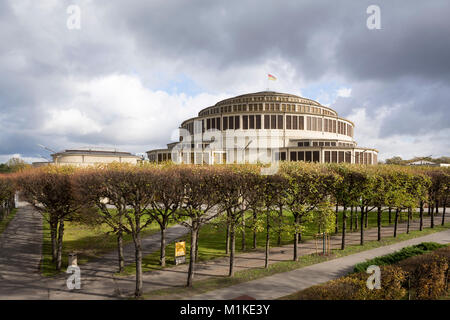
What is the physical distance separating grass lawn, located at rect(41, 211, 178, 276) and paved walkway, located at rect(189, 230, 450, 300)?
920cm

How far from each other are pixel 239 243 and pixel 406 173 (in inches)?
778

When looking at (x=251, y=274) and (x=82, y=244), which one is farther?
(x=82, y=244)

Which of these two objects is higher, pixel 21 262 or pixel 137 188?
pixel 137 188

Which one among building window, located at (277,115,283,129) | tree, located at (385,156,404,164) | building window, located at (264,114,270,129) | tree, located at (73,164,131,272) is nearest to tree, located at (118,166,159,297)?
tree, located at (73,164,131,272)

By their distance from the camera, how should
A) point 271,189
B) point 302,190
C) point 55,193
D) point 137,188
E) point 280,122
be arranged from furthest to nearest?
1. point 280,122
2. point 302,190
3. point 271,189
4. point 55,193
5. point 137,188

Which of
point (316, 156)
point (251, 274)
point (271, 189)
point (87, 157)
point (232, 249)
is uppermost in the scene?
point (316, 156)

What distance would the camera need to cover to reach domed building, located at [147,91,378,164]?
73.1m

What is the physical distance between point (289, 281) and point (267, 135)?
2543 inches

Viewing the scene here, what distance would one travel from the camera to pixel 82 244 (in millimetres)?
27750

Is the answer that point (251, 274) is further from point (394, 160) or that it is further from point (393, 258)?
point (394, 160)

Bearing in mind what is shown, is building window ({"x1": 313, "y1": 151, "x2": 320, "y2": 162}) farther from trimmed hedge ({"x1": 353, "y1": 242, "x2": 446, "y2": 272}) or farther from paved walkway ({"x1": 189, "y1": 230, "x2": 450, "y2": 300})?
trimmed hedge ({"x1": 353, "y1": 242, "x2": 446, "y2": 272})

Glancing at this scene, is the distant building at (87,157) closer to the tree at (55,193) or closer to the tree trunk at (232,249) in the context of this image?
the tree at (55,193)

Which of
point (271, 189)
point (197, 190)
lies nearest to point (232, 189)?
point (197, 190)
